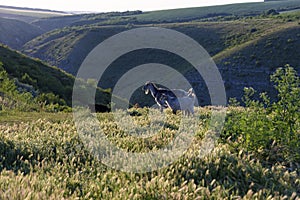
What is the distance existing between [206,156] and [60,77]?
93.4 ft

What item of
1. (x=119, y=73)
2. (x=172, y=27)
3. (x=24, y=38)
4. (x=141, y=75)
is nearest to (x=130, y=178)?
(x=141, y=75)

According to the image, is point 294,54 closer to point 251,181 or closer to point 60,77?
point 60,77

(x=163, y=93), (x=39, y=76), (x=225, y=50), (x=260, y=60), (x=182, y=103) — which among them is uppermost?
(x=163, y=93)

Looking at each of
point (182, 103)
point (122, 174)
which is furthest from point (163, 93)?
point (122, 174)

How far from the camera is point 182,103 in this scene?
13.4 meters

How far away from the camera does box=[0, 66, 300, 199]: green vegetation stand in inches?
225

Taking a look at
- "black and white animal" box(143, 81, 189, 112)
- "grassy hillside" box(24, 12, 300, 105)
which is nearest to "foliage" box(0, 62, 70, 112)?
"black and white animal" box(143, 81, 189, 112)

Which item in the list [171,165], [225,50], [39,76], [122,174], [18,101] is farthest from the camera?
[225,50]

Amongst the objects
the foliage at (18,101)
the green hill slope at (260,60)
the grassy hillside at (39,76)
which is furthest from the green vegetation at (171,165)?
the green hill slope at (260,60)

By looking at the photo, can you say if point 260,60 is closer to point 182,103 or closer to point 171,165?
point 182,103

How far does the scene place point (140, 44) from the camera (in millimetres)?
124438

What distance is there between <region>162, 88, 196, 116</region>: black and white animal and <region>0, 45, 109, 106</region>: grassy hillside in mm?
13520

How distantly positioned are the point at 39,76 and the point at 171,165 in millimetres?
25557

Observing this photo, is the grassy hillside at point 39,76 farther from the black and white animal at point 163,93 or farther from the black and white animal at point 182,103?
the black and white animal at point 182,103
